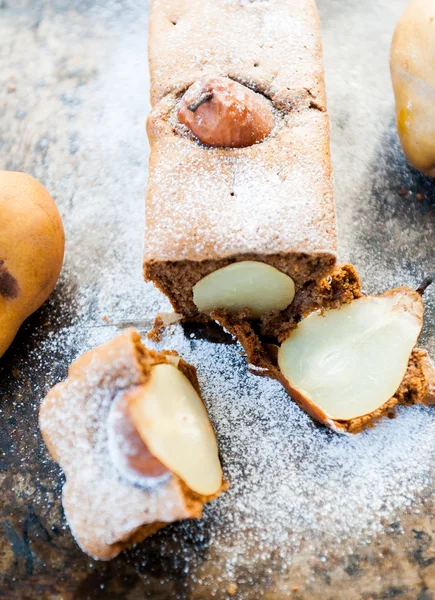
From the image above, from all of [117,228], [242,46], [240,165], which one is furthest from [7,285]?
[242,46]

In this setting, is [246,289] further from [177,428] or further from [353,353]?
[177,428]

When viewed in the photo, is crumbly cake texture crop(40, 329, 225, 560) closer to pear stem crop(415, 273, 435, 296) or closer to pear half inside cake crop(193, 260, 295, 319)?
pear half inside cake crop(193, 260, 295, 319)

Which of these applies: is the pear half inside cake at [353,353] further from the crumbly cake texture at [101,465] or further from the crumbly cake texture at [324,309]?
the crumbly cake texture at [101,465]

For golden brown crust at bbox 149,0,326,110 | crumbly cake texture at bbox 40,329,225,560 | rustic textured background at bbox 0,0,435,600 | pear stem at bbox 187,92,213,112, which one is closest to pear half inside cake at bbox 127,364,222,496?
crumbly cake texture at bbox 40,329,225,560

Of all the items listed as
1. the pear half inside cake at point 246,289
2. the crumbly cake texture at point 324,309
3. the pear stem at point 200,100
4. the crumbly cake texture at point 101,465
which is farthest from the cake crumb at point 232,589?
the pear stem at point 200,100

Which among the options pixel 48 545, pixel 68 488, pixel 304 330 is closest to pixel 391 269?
pixel 304 330

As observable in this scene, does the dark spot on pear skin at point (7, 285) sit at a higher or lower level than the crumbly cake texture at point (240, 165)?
lower
